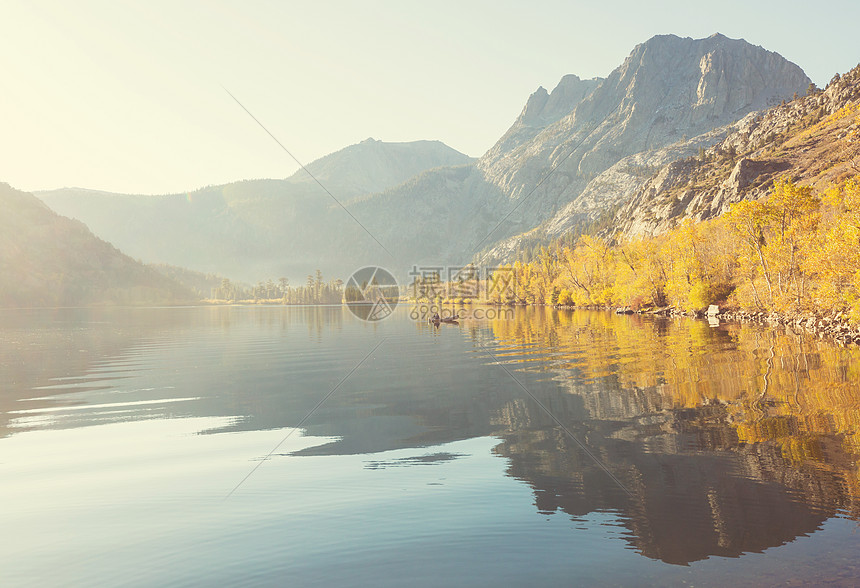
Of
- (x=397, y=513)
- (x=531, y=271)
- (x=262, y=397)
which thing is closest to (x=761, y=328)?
(x=262, y=397)

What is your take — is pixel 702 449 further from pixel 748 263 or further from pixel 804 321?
pixel 748 263

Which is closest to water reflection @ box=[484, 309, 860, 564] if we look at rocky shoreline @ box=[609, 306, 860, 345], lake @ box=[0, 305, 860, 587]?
lake @ box=[0, 305, 860, 587]

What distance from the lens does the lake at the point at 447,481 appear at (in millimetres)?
9727

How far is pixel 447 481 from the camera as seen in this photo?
14516 mm

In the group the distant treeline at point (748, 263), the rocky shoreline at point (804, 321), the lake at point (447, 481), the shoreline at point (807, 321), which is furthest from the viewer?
the distant treeline at point (748, 263)

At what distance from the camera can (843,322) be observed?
52.3m

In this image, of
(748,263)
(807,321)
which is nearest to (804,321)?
(807,321)

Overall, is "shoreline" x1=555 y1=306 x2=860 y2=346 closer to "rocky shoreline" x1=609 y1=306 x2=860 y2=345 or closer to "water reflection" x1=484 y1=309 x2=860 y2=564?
Result: "rocky shoreline" x1=609 y1=306 x2=860 y2=345

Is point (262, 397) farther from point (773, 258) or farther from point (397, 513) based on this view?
point (773, 258)

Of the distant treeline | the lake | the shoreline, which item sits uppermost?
the distant treeline

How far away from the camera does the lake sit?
9.73m

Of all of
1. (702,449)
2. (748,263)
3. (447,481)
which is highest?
(748,263)

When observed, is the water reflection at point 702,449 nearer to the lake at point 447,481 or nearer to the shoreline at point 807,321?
the lake at point 447,481

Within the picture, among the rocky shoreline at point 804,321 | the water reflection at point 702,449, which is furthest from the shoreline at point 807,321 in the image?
the water reflection at point 702,449
